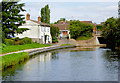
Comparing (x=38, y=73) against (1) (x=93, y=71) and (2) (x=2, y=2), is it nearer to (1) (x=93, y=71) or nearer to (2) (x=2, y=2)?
(1) (x=93, y=71)

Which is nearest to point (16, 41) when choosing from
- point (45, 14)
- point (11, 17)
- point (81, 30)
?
point (11, 17)

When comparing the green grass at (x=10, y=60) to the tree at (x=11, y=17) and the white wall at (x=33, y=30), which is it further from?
the white wall at (x=33, y=30)

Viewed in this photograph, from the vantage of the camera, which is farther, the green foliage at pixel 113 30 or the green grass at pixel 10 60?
the green foliage at pixel 113 30

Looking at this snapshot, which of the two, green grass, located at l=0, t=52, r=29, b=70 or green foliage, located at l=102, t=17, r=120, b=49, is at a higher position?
green foliage, located at l=102, t=17, r=120, b=49

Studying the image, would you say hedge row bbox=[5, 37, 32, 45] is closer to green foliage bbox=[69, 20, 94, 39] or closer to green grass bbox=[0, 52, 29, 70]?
green grass bbox=[0, 52, 29, 70]

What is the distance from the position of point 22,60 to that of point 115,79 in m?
17.7

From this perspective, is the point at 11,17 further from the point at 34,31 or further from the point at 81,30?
the point at 81,30

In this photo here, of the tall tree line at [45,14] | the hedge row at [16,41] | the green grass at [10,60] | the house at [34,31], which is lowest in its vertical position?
the green grass at [10,60]

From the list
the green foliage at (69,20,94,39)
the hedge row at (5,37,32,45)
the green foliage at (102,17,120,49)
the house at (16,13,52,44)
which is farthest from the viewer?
the green foliage at (69,20,94,39)

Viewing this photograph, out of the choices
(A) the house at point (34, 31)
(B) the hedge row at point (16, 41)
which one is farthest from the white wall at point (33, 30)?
(B) the hedge row at point (16, 41)

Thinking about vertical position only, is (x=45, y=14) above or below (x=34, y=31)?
above

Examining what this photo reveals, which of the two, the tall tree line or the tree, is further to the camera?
the tall tree line

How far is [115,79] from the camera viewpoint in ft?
74.5

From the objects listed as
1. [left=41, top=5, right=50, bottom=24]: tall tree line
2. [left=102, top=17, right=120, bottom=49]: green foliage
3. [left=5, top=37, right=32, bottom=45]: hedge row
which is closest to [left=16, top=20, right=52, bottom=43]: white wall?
[left=5, top=37, right=32, bottom=45]: hedge row
